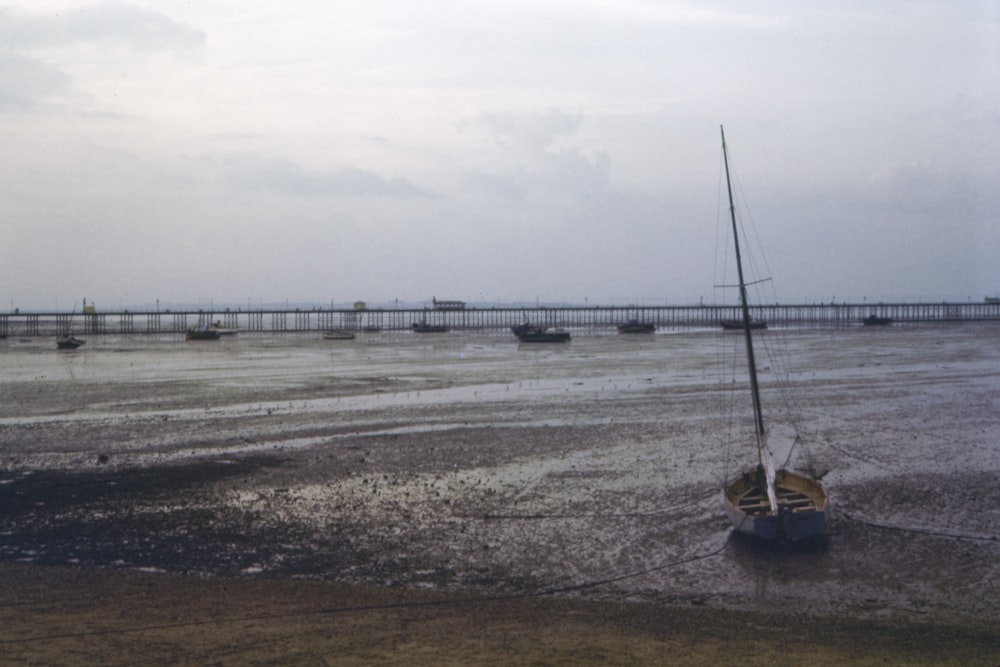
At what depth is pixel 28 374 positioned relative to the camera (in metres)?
48.2

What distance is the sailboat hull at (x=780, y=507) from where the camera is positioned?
15.0 meters

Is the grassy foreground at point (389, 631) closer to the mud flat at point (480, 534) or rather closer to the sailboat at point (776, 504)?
the mud flat at point (480, 534)

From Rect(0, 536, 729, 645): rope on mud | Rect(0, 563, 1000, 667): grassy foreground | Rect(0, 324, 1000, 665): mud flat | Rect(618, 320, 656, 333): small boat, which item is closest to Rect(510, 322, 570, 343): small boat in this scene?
Rect(618, 320, 656, 333): small boat

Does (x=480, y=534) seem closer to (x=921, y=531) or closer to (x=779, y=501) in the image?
(x=779, y=501)

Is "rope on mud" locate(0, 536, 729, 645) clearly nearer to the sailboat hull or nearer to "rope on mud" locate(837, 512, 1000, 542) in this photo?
the sailboat hull

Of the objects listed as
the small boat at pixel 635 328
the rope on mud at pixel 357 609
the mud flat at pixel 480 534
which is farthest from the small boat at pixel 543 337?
the rope on mud at pixel 357 609

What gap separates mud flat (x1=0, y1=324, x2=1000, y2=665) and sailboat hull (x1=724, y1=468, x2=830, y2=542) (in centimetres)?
33

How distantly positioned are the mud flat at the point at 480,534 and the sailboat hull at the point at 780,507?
1.09 ft

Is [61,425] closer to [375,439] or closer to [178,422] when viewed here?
[178,422]

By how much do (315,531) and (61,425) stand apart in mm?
16465

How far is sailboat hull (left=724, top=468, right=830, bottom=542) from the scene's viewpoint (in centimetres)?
1498

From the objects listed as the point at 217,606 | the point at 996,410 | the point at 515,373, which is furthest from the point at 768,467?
the point at 515,373

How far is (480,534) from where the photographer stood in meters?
15.8

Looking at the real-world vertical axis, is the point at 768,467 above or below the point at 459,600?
above
